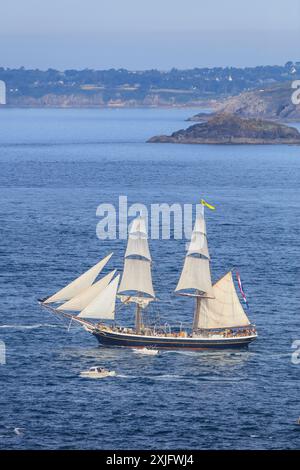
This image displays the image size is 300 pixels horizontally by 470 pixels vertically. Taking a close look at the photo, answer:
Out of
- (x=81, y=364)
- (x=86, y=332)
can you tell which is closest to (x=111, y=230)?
(x=86, y=332)

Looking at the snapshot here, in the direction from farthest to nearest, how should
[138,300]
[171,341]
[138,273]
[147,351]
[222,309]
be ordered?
[138,273] < [222,309] < [138,300] < [171,341] < [147,351]

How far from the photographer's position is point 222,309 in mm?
98250

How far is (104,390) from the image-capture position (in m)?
82.7

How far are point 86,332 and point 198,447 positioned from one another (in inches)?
1144

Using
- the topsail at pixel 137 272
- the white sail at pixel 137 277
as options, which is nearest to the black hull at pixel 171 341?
the topsail at pixel 137 272

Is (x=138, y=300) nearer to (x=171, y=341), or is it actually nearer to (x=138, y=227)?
(x=171, y=341)

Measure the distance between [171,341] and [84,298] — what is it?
7.90m

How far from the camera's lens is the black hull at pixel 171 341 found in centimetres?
9469

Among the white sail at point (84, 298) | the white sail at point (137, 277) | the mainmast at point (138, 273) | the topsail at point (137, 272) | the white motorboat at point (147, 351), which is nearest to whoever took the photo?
the white motorboat at point (147, 351)

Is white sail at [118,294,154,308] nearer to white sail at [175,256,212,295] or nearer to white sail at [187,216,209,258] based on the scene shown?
white sail at [175,256,212,295]

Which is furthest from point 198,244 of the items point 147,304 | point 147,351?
point 147,351

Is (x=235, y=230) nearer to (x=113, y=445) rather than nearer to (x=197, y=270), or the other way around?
(x=197, y=270)

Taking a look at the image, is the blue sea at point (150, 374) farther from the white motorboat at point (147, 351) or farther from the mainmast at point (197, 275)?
the mainmast at point (197, 275)

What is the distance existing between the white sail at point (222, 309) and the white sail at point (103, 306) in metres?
6.90
